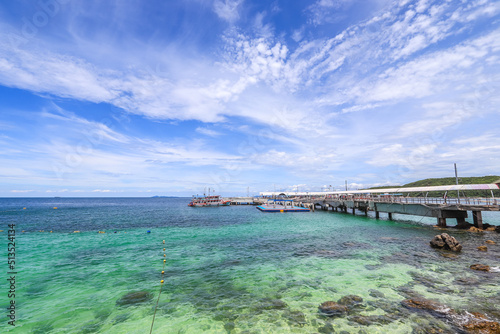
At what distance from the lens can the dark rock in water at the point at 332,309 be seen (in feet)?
34.4

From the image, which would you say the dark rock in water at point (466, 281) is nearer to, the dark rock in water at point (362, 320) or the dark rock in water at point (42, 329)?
the dark rock in water at point (362, 320)

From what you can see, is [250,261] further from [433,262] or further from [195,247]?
[433,262]

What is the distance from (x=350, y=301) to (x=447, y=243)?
55.3ft

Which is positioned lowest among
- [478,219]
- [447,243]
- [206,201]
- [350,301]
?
[350,301]

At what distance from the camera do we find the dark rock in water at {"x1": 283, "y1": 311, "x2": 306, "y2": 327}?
9753 mm

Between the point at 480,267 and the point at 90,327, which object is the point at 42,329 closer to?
the point at 90,327

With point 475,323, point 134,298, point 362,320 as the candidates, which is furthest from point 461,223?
point 134,298

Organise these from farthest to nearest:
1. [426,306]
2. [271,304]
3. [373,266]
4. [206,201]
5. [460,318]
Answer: [206,201], [373,266], [271,304], [426,306], [460,318]

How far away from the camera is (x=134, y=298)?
12.5 metres

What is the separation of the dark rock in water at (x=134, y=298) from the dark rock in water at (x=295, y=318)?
26.2 feet

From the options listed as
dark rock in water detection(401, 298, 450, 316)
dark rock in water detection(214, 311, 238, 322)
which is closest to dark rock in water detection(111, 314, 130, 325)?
dark rock in water detection(214, 311, 238, 322)

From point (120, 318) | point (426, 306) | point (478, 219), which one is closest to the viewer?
point (120, 318)

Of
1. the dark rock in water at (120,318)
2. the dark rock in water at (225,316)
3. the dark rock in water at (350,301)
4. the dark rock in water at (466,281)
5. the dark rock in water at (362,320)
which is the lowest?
the dark rock in water at (466,281)

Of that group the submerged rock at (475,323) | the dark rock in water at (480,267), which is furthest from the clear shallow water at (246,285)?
the submerged rock at (475,323)
